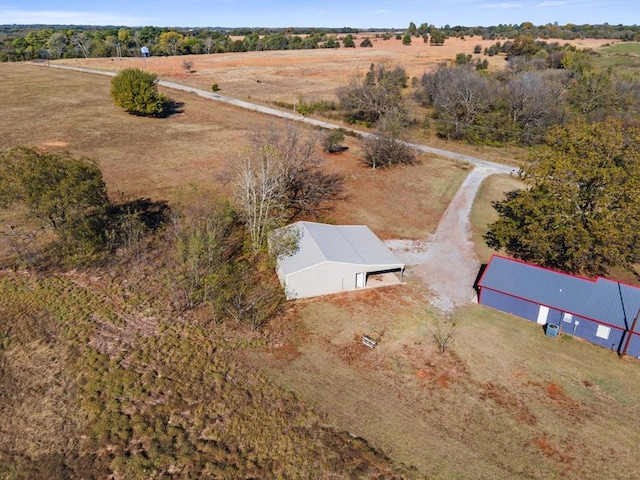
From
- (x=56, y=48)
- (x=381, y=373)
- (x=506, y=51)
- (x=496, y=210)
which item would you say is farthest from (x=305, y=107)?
(x=56, y=48)

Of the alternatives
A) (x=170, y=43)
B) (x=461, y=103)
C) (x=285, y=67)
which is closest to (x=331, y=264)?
(x=461, y=103)

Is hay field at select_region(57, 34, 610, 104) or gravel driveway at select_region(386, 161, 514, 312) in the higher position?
hay field at select_region(57, 34, 610, 104)

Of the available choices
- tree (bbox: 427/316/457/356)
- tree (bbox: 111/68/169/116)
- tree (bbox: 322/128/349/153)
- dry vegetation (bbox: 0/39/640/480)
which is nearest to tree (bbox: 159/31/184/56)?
tree (bbox: 111/68/169/116)

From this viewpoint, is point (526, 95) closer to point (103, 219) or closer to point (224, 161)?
point (224, 161)

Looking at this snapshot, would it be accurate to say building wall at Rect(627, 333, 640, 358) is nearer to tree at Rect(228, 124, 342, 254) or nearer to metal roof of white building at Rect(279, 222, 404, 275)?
metal roof of white building at Rect(279, 222, 404, 275)

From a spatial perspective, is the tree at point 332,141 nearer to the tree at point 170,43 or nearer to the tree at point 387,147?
the tree at point 387,147

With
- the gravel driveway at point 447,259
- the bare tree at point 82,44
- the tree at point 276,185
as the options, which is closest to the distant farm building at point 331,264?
the gravel driveway at point 447,259
